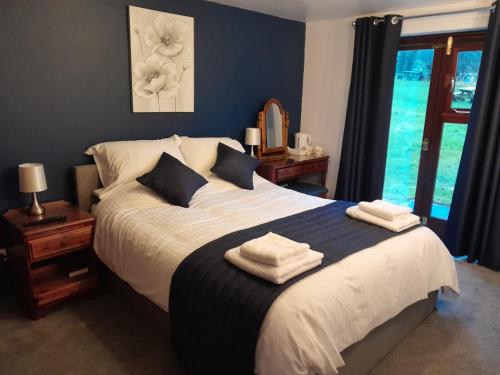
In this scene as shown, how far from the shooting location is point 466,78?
3594mm

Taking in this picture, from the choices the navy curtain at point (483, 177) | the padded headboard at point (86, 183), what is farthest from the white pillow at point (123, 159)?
the navy curtain at point (483, 177)

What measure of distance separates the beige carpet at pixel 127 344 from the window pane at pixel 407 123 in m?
1.71

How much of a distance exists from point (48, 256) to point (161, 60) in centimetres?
189

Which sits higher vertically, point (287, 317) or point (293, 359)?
point (287, 317)

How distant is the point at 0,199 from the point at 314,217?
2251 mm

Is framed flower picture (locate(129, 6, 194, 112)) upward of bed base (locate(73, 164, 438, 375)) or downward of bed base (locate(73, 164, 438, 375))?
upward

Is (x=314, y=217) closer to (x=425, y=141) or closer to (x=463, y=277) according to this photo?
(x=463, y=277)

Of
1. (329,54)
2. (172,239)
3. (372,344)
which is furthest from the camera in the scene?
(329,54)

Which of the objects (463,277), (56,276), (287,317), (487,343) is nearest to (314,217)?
(287,317)

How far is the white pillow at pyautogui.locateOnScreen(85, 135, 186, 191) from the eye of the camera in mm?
2959

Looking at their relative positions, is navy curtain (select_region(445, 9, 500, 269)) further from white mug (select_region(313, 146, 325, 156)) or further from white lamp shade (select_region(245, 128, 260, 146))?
white lamp shade (select_region(245, 128, 260, 146))

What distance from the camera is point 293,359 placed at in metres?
1.50

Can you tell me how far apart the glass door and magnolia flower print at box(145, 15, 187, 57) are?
7.63 ft

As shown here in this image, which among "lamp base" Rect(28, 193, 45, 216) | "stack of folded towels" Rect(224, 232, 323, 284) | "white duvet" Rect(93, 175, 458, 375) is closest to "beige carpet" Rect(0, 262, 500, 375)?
"white duvet" Rect(93, 175, 458, 375)
